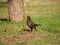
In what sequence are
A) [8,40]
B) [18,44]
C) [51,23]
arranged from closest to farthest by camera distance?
[18,44] → [8,40] → [51,23]

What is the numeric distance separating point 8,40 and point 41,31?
1.95m

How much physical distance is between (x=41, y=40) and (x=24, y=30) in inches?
81.1

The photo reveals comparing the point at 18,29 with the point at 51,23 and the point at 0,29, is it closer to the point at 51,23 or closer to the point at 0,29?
the point at 0,29

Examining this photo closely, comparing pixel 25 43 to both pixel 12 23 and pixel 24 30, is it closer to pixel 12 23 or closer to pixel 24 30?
pixel 24 30

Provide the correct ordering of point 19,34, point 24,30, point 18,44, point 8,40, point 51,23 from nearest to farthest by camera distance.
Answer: point 18,44 → point 8,40 → point 19,34 → point 24,30 → point 51,23

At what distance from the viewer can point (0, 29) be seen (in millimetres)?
12945

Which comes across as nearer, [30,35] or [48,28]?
[30,35]

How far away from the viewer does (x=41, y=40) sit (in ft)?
34.6

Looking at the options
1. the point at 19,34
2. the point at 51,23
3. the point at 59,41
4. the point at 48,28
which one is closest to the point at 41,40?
the point at 59,41

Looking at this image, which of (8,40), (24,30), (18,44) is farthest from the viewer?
(24,30)

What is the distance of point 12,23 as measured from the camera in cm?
1456

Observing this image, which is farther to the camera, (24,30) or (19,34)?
(24,30)

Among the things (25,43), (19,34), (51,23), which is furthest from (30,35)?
(51,23)

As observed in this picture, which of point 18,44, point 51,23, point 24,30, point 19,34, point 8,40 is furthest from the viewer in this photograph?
point 51,23
